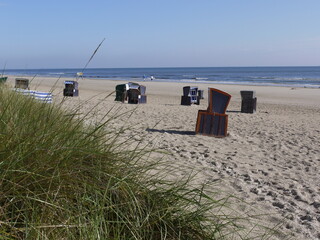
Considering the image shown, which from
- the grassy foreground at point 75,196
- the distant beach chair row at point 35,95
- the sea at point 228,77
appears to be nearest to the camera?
the grassy foreground at point 75,196

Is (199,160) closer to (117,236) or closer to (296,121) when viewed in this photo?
(117,236)

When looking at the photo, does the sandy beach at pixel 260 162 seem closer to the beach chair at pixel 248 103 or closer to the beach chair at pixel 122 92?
the beach chair at pixel 248 103

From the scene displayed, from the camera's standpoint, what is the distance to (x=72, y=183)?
7.26ft

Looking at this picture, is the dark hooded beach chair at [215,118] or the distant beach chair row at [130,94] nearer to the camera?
the dark hooded beach chair at [215,118]

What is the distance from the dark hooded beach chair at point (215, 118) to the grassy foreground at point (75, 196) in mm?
5482

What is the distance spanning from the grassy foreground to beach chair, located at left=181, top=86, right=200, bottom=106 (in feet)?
41.6

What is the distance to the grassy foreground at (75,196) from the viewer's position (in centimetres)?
200

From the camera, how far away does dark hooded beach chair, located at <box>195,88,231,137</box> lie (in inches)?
314

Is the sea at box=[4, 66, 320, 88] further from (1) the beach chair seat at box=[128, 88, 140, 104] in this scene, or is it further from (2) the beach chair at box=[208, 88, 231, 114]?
(2) the beach chair at box=[208, 88, 231, 114]

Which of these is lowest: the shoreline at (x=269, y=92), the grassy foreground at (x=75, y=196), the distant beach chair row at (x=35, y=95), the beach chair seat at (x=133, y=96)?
the shoreline at (x=269, y=92)

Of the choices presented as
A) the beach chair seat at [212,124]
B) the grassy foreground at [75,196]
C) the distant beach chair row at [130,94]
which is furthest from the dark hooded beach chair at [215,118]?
the distant beach chair row at [130,94]

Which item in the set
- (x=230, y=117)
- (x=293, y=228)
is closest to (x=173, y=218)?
(x=293, y=228)

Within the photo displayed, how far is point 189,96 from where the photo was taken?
1523 centimetres

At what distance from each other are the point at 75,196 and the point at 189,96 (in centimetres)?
1322
